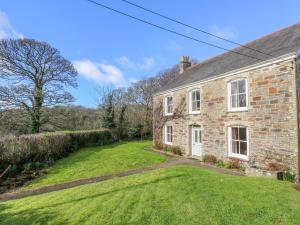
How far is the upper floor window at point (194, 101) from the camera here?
14.4m

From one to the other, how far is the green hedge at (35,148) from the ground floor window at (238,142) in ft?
38.8

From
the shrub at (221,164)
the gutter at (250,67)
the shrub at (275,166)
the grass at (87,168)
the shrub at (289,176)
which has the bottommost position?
the grass at (87,168)

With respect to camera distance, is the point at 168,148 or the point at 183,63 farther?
the point at 183,63

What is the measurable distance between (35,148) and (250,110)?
13.3 metres

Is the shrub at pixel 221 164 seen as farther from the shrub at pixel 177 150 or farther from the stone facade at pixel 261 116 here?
the shrub at pixel 177 150

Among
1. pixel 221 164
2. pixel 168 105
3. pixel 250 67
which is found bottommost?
pixel 221 164

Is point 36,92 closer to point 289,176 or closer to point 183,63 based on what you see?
point 183,63

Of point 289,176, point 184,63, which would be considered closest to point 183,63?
point 184,63

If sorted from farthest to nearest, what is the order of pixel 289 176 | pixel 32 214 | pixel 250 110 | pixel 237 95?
pixel 237 95, pixel 250 110, pixel 289 176, pixel 32 214

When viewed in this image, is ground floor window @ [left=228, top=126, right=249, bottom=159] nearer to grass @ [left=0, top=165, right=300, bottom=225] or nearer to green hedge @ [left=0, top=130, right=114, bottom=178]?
grass @ [left=0, top=165, right=300, bottom=225]

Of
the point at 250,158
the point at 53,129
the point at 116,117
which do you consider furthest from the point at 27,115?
the point at 250,158

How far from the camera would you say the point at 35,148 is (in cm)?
1298

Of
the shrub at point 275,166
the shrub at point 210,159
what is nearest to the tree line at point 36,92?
the shrub at point 210,159

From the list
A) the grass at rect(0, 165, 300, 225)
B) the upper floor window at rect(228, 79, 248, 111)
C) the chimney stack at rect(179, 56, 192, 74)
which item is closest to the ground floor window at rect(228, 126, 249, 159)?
the upper floor window at rect(228, 79, 248, 111)
